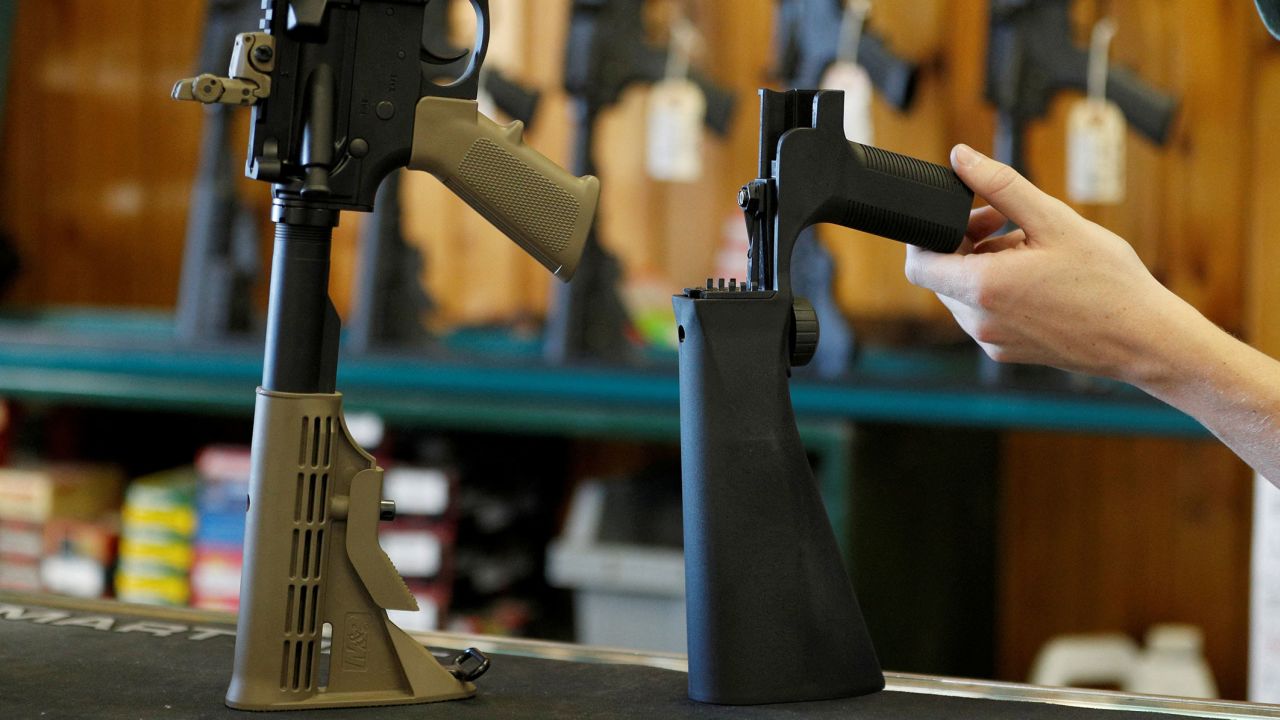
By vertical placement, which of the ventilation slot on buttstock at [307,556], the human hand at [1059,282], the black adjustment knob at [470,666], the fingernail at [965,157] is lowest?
the black adjustment knob at [470,666]

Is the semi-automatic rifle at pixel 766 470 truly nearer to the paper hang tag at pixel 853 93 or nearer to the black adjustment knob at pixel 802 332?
the black adjustment knob at pixel 802 332

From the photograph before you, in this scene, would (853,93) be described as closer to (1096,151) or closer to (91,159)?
(1096,151)

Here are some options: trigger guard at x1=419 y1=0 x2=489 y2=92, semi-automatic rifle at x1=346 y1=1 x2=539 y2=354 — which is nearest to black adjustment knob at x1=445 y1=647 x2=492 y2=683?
trigger guard at x1=419 y1=0 x2=489 y2=92

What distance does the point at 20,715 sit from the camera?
70 centimetres

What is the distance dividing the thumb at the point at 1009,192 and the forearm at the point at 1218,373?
0.10 m

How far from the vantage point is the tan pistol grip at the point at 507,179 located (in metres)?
0.76

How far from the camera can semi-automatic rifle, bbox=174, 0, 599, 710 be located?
729 mm

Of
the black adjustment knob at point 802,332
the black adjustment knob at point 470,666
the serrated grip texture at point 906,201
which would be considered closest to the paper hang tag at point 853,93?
the serrated grip texture at point 906,201

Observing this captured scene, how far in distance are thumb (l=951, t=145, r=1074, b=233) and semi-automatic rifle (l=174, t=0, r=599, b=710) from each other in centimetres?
25

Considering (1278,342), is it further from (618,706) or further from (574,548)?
(618,706)

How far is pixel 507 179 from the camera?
2.53 feet

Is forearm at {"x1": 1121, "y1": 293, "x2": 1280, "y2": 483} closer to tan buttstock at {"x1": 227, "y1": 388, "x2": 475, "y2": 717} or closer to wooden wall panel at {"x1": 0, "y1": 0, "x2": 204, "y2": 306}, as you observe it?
tan buttstock at {"x1": 227, "y1": 388, "x2": 475, "y2": 717}

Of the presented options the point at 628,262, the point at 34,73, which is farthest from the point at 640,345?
the point at 34,73

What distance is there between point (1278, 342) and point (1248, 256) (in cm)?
13
